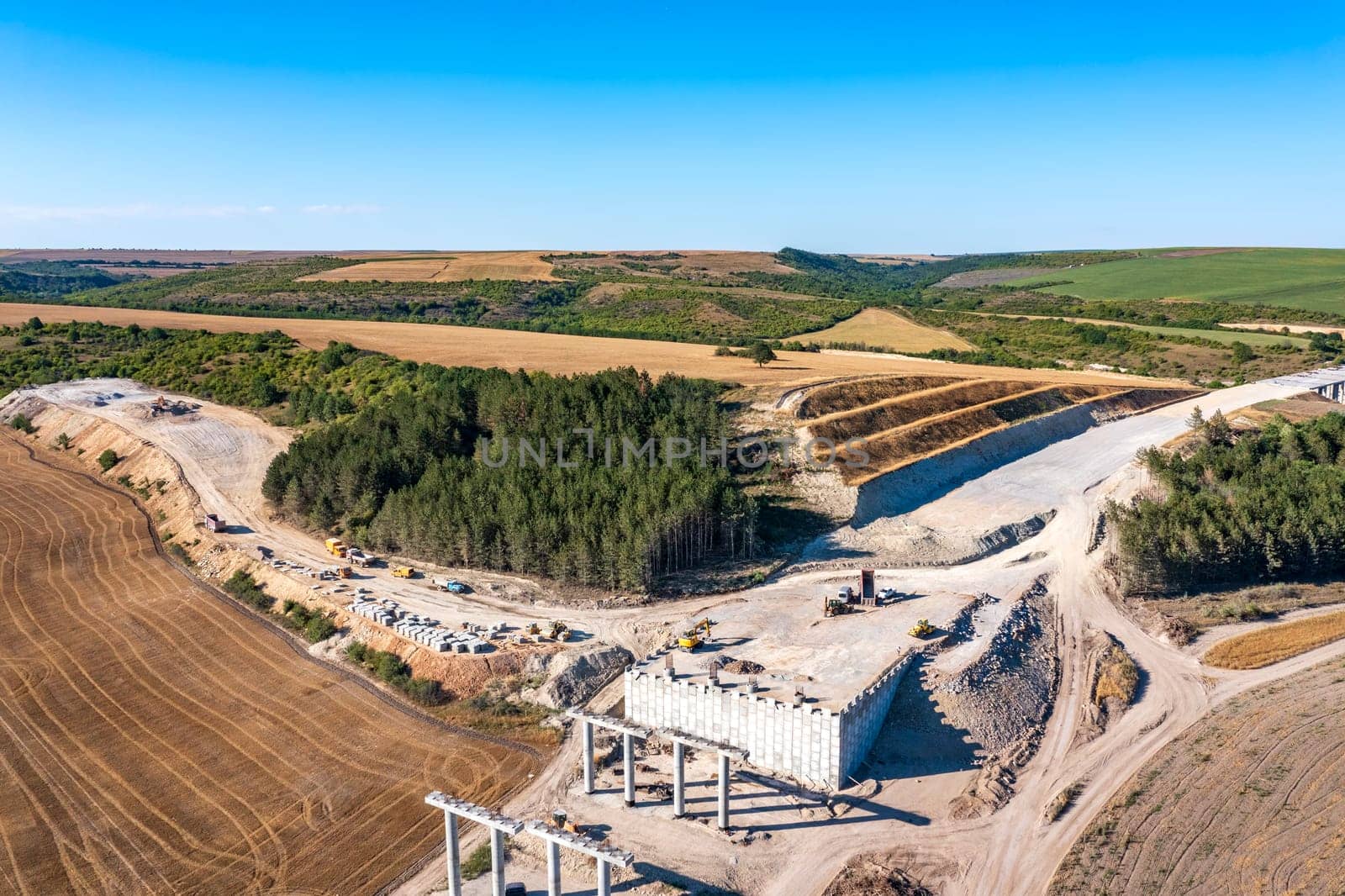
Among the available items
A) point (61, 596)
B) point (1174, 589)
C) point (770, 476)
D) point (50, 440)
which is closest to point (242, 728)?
point (61, 596)

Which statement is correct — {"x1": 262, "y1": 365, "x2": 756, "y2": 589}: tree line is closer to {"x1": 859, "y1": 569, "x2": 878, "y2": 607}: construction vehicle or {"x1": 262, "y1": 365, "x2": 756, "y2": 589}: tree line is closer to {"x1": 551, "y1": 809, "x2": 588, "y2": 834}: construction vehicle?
{"x1": 859, "y1": 569, "x2": 878, "y2": 607}: construction vehicle

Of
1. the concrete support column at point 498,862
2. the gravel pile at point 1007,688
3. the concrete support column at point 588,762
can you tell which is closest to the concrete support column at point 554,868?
the concrete support column at point 498,862

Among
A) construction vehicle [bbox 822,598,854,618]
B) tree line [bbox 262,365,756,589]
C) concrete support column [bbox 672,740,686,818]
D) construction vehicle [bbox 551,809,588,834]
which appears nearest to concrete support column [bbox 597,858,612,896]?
construction vehicle [bbox 551,809,588,834]

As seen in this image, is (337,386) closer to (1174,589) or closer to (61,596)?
(61,596)

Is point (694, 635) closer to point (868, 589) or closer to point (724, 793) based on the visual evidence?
point (868, 589)

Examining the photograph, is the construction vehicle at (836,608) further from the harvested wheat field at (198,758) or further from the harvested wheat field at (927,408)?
the harvested wheat field at (927,408)

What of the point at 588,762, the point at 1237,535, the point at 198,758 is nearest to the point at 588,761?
the point at 588,762
